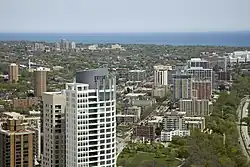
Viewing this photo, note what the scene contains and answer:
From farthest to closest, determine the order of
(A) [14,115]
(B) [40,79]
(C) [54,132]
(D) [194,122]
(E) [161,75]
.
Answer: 1. (E) [161,75]
2. (D) [194,122]
3. (B) [40,79]
4. (A) [14,115]
5. (C) [54,132]

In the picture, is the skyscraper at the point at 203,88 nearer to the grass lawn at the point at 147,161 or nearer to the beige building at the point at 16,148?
the grass lawn at the point at 147,161

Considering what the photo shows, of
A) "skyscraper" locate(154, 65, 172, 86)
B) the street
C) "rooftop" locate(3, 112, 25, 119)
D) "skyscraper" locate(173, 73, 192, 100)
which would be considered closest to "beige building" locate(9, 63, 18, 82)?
"rooftop" locate(3, 112, 25, 119)

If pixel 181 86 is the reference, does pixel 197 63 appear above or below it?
above

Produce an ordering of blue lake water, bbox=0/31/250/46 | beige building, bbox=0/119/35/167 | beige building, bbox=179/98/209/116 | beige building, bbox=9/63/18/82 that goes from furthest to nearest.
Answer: beige building, bbox=179/98/209/116, beige building, bbox=9/63/18/82, blue lake water, bbox=0/31/250/46, beige building, bbox=0/119/35/167

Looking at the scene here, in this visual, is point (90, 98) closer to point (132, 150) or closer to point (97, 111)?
point (97, 111)

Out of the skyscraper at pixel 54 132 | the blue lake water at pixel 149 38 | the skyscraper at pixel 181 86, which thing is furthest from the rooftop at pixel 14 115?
the skyscraper at pixel 181 86

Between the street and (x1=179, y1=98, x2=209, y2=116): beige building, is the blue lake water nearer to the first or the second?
the street

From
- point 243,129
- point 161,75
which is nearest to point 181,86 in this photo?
point 161,75

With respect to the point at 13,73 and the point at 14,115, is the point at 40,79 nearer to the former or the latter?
the point at 13,73
